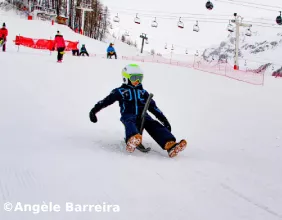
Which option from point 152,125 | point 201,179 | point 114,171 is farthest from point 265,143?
point 114,171

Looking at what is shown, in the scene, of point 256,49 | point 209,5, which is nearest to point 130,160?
point 209,5

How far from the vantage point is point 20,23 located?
4069cm

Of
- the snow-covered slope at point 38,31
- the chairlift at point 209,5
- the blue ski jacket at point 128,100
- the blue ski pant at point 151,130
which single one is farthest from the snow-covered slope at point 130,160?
the snow-covered slope at point 38,31

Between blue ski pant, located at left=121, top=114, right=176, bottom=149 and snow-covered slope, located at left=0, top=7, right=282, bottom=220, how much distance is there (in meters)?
0.23

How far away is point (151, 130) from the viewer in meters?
4.81

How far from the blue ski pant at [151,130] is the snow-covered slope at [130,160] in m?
0.23

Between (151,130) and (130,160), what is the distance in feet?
3.45

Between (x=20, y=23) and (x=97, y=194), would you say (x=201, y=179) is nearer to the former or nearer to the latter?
(x=97, y=194)

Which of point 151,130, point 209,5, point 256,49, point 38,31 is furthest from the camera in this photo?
point 256,49

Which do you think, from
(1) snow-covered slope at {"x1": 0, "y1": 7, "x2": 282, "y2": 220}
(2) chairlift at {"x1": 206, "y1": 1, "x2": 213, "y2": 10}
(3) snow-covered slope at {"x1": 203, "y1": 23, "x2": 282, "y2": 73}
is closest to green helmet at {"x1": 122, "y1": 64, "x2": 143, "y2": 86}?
(1) snow-covered slope at {"x1": 0, "y1": 7, "x2": 282, "y2": 220}

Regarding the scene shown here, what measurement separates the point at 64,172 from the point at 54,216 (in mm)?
945

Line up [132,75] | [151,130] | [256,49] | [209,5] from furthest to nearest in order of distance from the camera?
[256,49] → [209,5] → [132,75] → [151,130]

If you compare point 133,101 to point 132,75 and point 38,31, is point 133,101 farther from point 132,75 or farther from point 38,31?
point 38,31

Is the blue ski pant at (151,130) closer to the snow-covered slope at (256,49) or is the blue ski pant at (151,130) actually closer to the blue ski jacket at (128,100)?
the blue ski jacket at (128,100)
